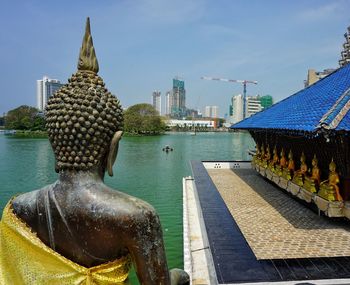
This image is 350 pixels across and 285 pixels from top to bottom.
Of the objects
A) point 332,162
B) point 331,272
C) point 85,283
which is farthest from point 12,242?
point 332,162

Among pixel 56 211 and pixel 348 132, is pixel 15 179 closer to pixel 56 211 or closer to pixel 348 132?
pixel 348 132

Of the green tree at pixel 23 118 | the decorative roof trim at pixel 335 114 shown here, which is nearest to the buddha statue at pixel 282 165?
the decorative roof trim at pixel 335 114

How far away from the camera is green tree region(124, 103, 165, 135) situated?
7688 cm

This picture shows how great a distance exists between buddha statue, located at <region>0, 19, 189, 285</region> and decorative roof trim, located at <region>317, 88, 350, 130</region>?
242 inches

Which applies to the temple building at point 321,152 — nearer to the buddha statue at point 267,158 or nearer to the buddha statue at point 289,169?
the buddha statue at point 289,169

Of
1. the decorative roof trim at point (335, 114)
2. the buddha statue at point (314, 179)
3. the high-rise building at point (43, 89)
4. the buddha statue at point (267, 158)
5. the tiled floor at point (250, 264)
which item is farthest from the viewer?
the high-rise building at point (43, 89)

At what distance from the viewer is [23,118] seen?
84125 mm

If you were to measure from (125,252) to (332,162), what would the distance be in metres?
8.54

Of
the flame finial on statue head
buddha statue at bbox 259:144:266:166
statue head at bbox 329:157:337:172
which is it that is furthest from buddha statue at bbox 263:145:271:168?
the flame finial on statue head

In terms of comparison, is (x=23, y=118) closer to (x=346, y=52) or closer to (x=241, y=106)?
(x=346, y=52)

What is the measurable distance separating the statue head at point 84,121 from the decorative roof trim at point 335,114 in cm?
616

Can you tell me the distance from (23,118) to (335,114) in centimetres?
8700

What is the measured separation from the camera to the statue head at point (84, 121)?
1.67 meters

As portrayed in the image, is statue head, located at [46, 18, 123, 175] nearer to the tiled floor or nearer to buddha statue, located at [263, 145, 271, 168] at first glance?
the tiled floor
